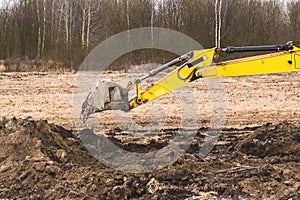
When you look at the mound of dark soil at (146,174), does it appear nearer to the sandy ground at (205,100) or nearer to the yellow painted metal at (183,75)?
the yellow painted metal at (183,75)

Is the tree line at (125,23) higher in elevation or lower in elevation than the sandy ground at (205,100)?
higher

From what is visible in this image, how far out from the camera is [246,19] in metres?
29.7

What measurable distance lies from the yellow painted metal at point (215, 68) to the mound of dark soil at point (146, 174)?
1.16 meters

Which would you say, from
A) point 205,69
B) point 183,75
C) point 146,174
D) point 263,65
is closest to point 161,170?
point 146,174

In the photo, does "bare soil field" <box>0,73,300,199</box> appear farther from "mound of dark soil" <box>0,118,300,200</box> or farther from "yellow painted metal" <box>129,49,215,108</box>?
"yellow painted metal" <box>129,49,215,108</box>

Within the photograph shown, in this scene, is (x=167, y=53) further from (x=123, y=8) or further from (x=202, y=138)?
(x=202, y=138)

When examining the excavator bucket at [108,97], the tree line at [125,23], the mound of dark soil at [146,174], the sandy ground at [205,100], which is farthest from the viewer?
the tree line at [125,23]

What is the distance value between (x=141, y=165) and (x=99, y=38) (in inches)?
912

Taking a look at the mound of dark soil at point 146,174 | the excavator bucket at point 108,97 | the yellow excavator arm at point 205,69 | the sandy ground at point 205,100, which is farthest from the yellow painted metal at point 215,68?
the sandy ground at point 205,100

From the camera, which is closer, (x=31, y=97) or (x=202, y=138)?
(x=202, y=138)

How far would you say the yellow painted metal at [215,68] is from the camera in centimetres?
688

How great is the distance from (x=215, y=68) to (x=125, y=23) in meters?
22.3

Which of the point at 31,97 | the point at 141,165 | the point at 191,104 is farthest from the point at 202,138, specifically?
the point at 31,97

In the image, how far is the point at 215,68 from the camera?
23.2ft
